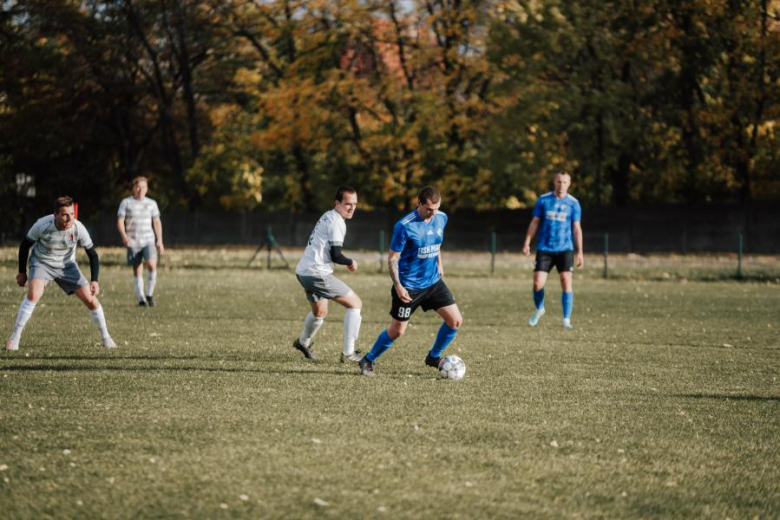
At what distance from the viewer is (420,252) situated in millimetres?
9945

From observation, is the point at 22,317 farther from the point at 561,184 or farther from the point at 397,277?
the point at 561,184

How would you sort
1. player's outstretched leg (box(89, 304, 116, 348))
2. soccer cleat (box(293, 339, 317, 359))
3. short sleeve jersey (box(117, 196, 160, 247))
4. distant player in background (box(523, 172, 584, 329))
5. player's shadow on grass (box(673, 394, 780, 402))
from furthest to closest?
short sleeve jersey (box(117, 196, 160, 247)), distant player in background (box(523, 172, 584, 329)), player's outstretched leg (box(89, 304, 116, 348)), soccer cleat (box(293, 339, 317, 359)), player's shadow on grass (box(673, 394, 780, 402))

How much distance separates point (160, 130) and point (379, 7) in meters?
15.7

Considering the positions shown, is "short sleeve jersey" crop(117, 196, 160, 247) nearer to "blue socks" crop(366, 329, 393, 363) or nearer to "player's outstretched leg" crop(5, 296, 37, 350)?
"player's outstretched leg" crop(5, 296, 37, 350)

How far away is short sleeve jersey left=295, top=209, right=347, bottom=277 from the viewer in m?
10.6

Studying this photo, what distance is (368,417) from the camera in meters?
7.95

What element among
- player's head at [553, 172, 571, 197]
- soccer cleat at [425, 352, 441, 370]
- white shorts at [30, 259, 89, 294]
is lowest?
soccer cleat at [425, 352, 441, 370]

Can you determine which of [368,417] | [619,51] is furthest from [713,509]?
[619,51]

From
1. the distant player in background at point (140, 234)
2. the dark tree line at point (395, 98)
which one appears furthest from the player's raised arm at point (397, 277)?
the dark tree line at point (395, 98)

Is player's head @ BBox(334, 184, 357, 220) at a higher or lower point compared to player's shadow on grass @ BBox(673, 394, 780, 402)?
higher

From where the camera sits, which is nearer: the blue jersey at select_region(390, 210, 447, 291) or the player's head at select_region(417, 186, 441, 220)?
the player's head at select_region(417, 186, 441, 220)

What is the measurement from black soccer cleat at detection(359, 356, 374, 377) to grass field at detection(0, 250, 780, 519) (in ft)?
0.35

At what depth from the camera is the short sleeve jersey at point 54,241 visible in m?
11.3

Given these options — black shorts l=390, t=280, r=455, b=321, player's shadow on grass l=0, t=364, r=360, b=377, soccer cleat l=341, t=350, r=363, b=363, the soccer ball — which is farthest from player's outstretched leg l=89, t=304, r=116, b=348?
the soccer ball
